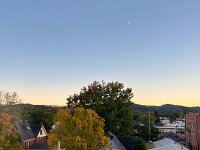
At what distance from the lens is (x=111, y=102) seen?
67812mm

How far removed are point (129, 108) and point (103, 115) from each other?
5.47 meters

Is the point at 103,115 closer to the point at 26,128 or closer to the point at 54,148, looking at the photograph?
the point at 26,128

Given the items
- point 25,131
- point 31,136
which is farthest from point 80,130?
point 31,136

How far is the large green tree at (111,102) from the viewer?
67.4 metres

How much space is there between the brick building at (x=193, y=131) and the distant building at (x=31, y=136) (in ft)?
93.9

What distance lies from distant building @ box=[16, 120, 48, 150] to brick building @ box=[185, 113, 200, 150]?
2861cm

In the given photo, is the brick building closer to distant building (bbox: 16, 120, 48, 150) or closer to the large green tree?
the large green tree

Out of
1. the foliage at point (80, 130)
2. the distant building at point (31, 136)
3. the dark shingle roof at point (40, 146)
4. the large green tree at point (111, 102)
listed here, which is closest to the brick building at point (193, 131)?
the large green tree at point (111, 102)

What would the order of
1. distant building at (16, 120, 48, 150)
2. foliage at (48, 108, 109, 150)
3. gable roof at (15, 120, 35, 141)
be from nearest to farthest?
foliage at (48, 108, 109, 150), distant building at (16, 120, 48, 150), gable roof at (15, 120, 35, 141)

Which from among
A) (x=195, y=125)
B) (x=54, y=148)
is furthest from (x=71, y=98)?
(x=54, y=148)

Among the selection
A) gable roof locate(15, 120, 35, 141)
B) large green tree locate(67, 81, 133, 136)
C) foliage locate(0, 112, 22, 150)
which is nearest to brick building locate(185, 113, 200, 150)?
large green tree locate(67, 81, 133, 136)

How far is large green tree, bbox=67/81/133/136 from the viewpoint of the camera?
6744 cm

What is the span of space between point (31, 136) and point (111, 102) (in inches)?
619

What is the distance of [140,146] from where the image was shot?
58719mm
